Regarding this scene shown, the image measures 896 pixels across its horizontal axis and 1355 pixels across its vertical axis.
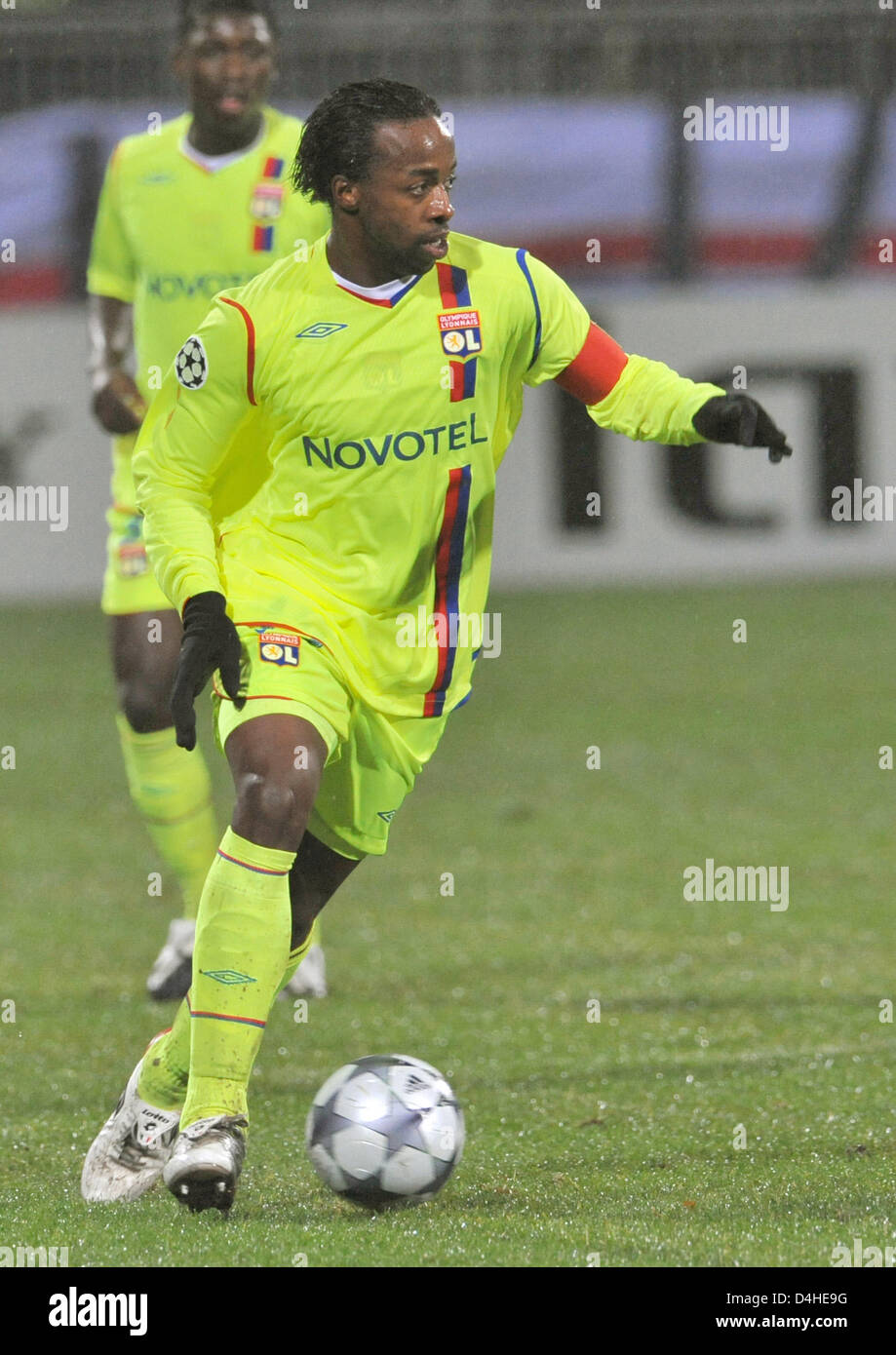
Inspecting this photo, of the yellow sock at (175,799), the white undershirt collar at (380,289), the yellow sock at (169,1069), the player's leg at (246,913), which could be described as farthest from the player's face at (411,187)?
the yellow sock at (175,799)

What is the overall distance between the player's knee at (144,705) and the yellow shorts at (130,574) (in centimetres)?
21

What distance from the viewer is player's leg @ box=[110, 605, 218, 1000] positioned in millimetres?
5867

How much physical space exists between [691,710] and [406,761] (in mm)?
6623

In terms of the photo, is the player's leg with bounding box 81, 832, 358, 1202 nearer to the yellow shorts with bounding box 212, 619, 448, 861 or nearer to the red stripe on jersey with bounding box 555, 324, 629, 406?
the yellow shorts with bounding box 212, 619, 448, 861

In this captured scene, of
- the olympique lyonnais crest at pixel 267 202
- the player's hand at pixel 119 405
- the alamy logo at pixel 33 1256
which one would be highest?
the olympique lyonnais crest at pixel 267 202

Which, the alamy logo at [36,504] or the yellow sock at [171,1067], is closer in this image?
the yellow sock at [171,1067]

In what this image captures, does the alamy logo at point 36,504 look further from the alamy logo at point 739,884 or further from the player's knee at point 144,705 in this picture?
the player's knee at point 144,705

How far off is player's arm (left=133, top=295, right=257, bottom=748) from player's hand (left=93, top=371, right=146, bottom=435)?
5.98 feet

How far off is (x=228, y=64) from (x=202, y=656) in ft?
7.99

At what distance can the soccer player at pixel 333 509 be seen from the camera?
150 inches

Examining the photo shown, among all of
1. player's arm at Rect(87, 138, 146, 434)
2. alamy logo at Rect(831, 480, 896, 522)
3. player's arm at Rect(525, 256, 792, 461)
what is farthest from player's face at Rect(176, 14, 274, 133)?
alamy logo at Rect(831, 480, 896, 522)
